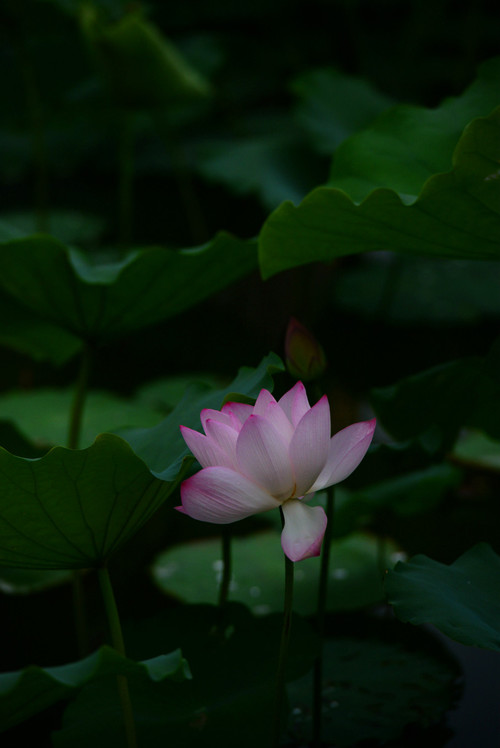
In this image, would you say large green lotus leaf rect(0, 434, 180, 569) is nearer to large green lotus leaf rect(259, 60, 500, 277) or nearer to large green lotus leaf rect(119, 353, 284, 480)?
large green lotus leaf rect(119, 353, 284, 480)

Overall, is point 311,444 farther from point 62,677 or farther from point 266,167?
point 266,167

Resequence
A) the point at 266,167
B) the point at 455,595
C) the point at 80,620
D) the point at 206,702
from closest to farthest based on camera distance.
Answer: the point at 455,595, the point at 206,702, the point at 80,620, the point at 266,167

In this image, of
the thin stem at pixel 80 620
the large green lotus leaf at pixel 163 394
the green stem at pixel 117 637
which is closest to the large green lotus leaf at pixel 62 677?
the green stem at pixel 117 637

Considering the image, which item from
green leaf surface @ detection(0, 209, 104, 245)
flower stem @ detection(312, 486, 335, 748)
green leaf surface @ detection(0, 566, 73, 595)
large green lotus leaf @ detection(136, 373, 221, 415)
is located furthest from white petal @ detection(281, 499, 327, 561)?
green leaf surface @ detection(0, 209, 104, 245)

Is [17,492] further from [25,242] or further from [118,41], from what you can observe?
[118,41]

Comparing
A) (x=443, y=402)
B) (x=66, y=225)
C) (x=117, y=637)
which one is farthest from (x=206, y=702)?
(x=66, y=225)

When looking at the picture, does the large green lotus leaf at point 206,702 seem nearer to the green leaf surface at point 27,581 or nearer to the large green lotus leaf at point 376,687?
the large green lotus leaf at point 376,687
